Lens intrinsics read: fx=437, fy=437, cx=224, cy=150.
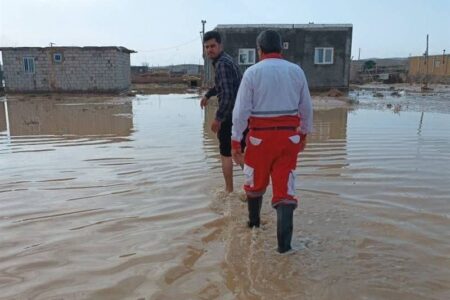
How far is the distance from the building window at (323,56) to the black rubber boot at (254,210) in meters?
29.1

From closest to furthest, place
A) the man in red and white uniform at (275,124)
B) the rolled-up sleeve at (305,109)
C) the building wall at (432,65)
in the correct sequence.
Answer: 1. the man in red and white uniform at (275,124)
2. the rolled-up sleeve at (305,109)
3. the building wall at (432,65)

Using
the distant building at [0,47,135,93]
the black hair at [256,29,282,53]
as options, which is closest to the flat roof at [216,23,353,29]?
the distant building at [0,47,135,93]

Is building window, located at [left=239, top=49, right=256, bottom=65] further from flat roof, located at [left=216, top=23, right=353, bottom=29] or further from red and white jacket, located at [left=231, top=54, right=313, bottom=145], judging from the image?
red and white jacket, located at [left=231, top=54, right=313, bottom=145]

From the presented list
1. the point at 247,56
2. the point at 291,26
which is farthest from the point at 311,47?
the point at 247,56

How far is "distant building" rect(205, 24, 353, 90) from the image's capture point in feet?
103

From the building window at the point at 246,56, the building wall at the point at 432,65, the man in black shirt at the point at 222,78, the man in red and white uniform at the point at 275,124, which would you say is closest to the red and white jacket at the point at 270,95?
the man in red and white uniform at the point at 275,124

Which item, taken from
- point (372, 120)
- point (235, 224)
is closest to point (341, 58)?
point (372, 120)

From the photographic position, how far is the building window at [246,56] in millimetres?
31547

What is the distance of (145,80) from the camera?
5309 cm

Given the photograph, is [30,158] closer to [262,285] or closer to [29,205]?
[29,205]

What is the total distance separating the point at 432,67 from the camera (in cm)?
5928

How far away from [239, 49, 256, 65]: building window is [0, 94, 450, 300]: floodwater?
24.2 metres

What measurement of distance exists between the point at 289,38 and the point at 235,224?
2901cm

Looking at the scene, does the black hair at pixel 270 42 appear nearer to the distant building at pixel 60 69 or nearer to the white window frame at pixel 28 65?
the distant building at pixel 60 69
